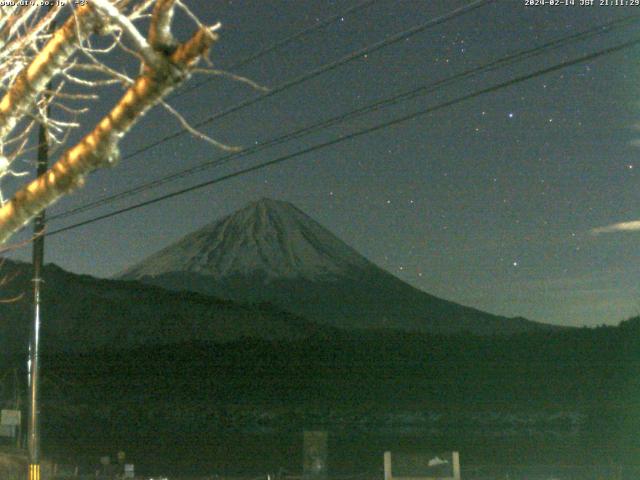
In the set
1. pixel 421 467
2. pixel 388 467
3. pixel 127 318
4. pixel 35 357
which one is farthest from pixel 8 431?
pixel 127 318

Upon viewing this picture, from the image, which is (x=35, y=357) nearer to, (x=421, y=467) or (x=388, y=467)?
(x=388, y=467)

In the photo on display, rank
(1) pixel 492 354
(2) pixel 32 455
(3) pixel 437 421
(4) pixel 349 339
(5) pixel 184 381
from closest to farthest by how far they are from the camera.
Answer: (2) pixel 32 455, (3) pixel 437 421, (5) pixel 184 381, (1) pixel 492 354, (4) pixel 349 339

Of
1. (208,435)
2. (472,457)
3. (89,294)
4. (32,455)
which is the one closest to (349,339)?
(89,294)

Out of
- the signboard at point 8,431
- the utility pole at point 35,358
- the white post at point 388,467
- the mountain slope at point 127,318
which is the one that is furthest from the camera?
the mountain slope at point 127,318

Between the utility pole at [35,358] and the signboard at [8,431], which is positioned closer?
the utility pole at [35,358]

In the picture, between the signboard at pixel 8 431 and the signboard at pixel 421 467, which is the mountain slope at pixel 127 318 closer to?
the signboard at pixel 8 431

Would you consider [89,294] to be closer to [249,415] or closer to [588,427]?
[249,415]

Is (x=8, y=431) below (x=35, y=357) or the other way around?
below

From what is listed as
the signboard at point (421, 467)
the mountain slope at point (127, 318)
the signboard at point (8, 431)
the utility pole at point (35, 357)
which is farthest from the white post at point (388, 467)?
the mountain slope at point (127, 318)
